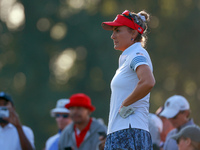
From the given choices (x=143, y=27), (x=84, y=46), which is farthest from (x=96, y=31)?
(x=143, y=27)

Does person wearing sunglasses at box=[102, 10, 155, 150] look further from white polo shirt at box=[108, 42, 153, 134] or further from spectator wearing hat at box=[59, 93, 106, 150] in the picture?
spectator wearing hat at box=[59, 93, 106, 150]

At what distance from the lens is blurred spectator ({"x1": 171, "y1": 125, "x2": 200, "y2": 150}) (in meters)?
5.75

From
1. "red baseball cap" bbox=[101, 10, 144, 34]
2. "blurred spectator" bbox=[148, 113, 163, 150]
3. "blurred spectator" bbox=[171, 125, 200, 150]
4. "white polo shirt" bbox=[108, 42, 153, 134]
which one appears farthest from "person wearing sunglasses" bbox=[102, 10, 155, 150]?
"blurred spectator" bbox=[148, 113, 163, 150]

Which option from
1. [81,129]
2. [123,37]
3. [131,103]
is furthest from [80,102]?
[131,103]

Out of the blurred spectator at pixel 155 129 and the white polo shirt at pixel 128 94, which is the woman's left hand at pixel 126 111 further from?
the blurred spectator at pixel 155 129

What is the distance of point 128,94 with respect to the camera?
4062 mm

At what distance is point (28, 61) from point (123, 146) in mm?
16693

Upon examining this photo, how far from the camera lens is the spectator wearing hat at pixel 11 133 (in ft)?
22.8

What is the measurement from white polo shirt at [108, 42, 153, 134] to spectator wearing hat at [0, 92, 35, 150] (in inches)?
121

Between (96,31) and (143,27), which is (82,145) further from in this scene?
(96,31)

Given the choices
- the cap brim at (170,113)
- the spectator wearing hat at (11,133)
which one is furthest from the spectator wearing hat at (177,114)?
the spectator wearing hat at (11,133)

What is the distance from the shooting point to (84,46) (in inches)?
802

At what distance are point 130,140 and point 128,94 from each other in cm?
36

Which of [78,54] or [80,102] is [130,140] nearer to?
[80,102]
